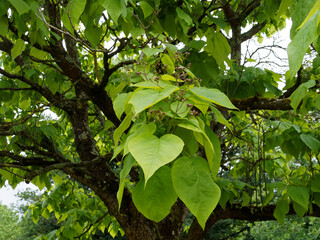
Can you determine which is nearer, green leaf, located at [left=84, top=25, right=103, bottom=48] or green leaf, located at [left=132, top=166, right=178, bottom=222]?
green leaf, located at [left=132, top=166, right=178, bottom=222]

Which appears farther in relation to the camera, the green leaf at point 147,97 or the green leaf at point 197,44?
the green leaf at point 197,44

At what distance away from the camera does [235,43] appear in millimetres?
3258

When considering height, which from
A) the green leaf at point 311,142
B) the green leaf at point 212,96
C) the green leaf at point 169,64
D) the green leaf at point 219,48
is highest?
the green leaf at point 219,48

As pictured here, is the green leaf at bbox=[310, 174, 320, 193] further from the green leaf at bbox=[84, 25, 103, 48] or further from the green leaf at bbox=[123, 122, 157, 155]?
the green leaf at bbox=[123, 122, 157, 155]

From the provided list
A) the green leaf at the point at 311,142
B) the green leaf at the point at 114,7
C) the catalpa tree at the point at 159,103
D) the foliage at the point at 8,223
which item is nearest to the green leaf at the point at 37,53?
the catalpa tree at the point at 159,103

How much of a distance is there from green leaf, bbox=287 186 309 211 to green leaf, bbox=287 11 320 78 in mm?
1895

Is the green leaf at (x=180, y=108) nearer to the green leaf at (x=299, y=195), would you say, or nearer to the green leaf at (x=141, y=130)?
the green leaf at (x=141, y=130)

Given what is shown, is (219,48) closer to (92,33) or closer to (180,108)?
(92,33)

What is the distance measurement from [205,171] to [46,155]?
2.30 metres

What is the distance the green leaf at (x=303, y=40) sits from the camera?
523 millimetres

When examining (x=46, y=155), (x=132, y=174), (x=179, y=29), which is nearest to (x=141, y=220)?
(x=132, y=174)

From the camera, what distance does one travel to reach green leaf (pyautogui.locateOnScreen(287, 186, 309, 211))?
2.24 m

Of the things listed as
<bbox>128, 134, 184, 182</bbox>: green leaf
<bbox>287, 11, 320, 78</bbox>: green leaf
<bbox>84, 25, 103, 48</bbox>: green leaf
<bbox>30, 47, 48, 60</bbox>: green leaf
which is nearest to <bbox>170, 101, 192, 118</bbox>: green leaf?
<bbox>128, 134, 184, 182</bbox>: green leaf

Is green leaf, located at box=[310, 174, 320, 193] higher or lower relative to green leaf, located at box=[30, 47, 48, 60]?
lower
